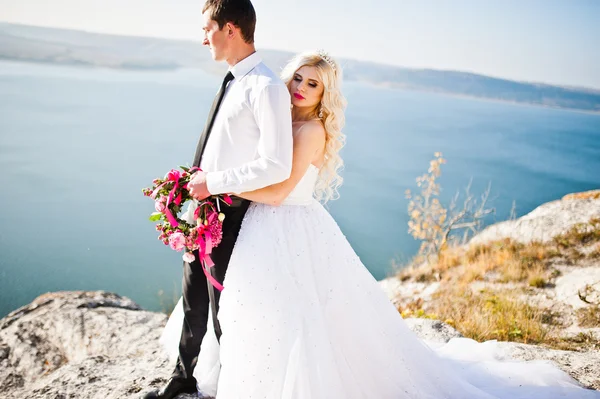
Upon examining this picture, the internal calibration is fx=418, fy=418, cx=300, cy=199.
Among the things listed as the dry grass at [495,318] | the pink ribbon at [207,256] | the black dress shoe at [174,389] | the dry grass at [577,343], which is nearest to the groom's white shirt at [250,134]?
the pink ribbon at [207,256]

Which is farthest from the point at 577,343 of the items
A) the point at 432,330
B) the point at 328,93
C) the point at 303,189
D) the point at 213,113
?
the point at 213,113

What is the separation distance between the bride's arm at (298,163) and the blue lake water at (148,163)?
5.72 metres

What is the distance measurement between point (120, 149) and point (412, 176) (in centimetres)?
2030

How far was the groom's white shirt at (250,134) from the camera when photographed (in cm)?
184

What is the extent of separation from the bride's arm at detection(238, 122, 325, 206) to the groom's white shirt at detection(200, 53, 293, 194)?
12 cm

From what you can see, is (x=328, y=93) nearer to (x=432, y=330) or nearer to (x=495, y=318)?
(x=432, y=330)

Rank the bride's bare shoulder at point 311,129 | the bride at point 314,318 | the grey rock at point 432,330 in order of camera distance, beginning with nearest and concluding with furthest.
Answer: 1. the bride at point 314,318
2. the bride's bare shoulder at point 311,129
3. the grey rock at point 432,330

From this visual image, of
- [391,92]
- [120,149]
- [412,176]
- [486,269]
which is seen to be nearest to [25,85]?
[120,149]

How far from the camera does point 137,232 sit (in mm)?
17953

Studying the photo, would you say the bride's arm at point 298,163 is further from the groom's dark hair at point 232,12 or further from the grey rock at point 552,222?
the grey rock at point 552,222

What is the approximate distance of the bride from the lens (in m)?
1.94

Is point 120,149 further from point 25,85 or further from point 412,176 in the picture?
point 412,176

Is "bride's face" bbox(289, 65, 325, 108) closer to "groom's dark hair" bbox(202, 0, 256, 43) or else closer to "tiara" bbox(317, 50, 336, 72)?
"tiara" bbox(317, 50, 336, 72)

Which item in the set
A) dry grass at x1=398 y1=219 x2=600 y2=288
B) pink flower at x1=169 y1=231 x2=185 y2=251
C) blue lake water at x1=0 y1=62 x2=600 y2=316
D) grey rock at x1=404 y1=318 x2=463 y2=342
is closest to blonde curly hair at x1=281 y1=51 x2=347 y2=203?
pink flower at x1=169 y1=231 x2=185 y2=251
